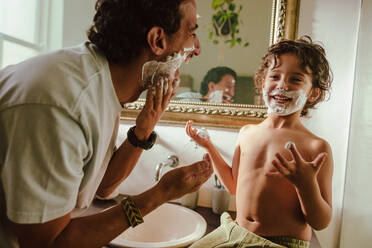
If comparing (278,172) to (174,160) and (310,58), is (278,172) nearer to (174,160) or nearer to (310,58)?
(310,58)

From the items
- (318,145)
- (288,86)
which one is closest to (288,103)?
(288,86)

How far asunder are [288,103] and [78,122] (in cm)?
64

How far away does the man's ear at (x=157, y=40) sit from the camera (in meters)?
0.66

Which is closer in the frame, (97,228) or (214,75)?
(97,228)

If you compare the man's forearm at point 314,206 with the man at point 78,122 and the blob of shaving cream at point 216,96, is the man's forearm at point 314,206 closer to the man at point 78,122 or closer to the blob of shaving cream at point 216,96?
the man at point 78,122

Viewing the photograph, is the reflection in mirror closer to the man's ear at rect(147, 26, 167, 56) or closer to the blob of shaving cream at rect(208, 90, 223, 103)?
the blob of shaving cream at rect(208, 90, 223, 103)

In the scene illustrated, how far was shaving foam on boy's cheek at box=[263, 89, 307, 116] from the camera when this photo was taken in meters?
0.83

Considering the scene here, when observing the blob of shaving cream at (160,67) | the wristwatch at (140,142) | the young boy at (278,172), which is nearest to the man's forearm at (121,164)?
the wristwatch at (140,142)

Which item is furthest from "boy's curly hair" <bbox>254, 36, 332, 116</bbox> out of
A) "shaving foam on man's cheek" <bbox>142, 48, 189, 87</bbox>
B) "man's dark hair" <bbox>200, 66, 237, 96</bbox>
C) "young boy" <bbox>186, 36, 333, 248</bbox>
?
"shaving foam on man's cheek" <bbox>142, 48, 189, 87</bbox>

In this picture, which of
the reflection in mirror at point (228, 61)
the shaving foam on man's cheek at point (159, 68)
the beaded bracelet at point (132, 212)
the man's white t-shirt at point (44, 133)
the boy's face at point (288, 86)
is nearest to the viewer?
the man's white t-shirt at point (44, 133)

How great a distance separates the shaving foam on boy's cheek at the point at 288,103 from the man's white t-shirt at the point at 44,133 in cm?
56

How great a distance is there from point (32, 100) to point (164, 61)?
0.37 metres

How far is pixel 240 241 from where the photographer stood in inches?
29.8

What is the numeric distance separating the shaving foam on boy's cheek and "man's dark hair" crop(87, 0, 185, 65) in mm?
403
